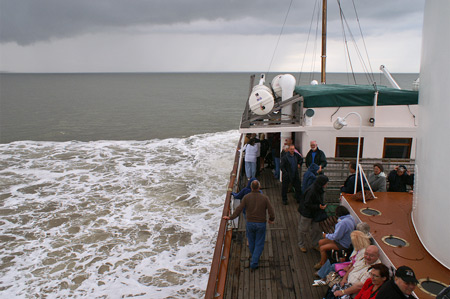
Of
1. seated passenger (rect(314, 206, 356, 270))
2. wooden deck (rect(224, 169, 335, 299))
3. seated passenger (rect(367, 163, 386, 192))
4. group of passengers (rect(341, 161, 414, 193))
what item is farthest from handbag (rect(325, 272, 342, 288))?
seated passenger (rect(367, 163, 386, 192))

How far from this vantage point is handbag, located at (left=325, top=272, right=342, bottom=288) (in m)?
4.73

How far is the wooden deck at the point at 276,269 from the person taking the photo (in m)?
5.16

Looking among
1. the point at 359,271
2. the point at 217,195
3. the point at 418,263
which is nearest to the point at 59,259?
the point at 217,195

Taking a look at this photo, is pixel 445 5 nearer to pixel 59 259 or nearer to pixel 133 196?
pixel 59 259

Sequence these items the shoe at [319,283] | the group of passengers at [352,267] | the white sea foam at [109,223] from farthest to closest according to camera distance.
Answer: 1. the white sea foam at [109,223]
2. the shoe at [319,283]
3. the group of passengers at [352,267]

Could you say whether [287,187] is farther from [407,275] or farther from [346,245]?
[407,275]

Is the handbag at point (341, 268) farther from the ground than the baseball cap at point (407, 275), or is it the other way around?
the baseball cap at point (407, 275)

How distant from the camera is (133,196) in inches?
576

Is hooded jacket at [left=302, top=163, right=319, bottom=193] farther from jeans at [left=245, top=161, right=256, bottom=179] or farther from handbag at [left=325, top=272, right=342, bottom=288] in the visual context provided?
jeans at [left=245, top=161, right=256, bottom=179]

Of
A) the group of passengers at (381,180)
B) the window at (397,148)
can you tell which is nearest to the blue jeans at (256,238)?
the group of passengers at (381,180)

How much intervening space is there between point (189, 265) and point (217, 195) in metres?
5.55

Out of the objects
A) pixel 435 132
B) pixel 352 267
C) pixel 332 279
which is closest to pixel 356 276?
pixel 352 267

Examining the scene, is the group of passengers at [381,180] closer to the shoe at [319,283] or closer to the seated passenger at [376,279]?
the shoe at [319,283]

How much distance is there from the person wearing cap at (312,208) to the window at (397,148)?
4.68 m
